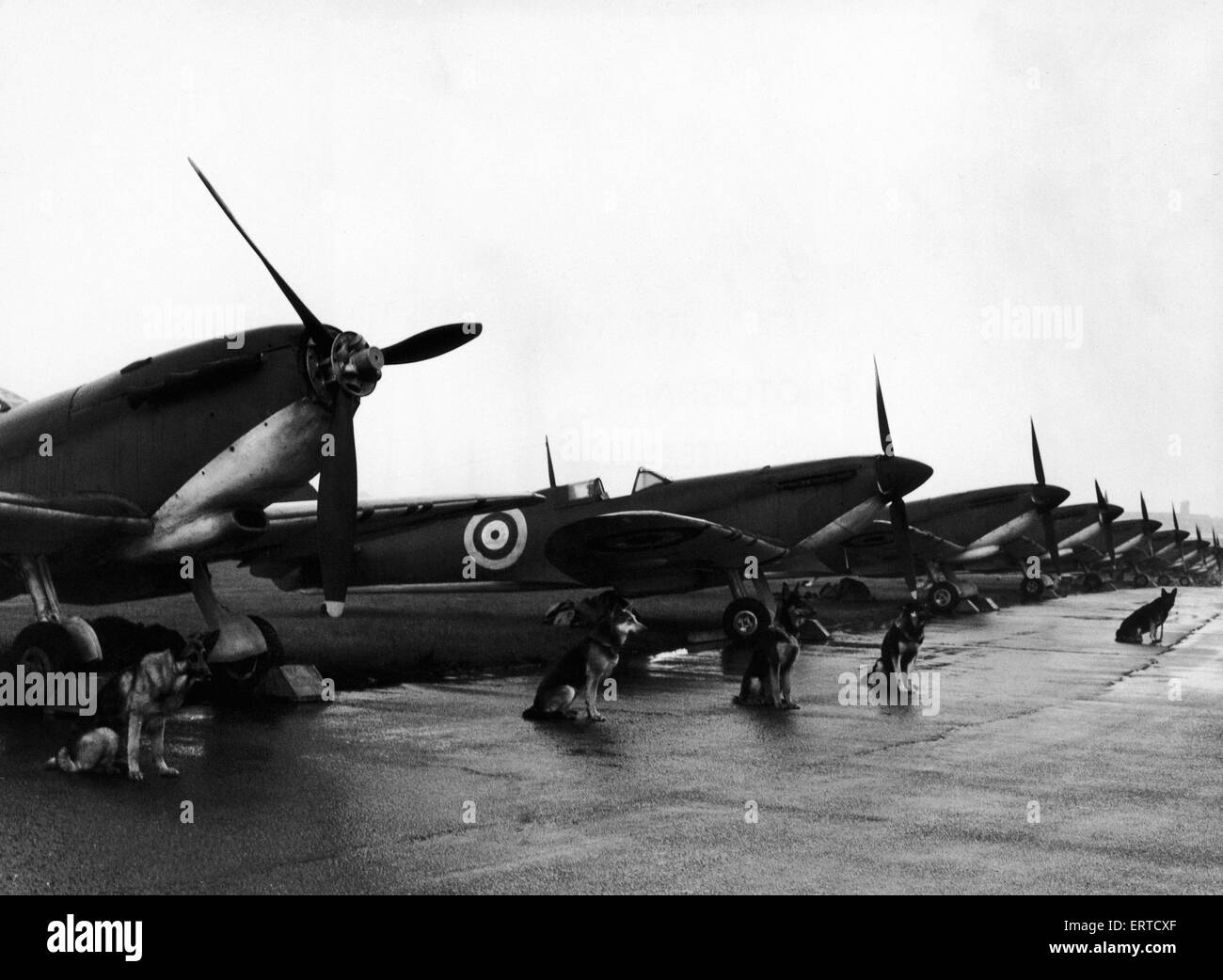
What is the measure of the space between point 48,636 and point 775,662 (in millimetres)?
6129

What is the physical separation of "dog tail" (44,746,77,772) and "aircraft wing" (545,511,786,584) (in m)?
8.60

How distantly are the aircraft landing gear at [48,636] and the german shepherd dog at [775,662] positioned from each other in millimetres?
5658

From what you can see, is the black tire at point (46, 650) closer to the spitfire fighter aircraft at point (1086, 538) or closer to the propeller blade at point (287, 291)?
the propeller blade at point (287, 291)

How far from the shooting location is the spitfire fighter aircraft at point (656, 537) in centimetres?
1636

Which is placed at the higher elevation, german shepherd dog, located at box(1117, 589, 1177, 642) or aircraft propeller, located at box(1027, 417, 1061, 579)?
aircraft propeller, located at box(1027, 417, 1061, 579)

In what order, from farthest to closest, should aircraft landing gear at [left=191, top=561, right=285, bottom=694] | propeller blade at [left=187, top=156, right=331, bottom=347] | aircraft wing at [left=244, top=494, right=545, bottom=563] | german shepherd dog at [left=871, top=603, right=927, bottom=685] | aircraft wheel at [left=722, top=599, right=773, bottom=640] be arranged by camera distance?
aircraft wheel at [left=722, top=599, right=773, bottom=640] < aircraft wing at [left=244, top=494, right=545, bottom=563] < german shepherd dog at [left=871, top=603, right=927, bottom=685] < aircraft landing gear at [left=191, top=561, right=285, bottom=694] < propeller blade at [left=187, top=156, right=331, bottom=347]

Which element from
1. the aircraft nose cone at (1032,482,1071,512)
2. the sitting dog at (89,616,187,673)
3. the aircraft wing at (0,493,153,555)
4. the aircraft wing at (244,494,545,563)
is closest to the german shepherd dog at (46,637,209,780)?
the aircraft wing at (0,493,153,555)

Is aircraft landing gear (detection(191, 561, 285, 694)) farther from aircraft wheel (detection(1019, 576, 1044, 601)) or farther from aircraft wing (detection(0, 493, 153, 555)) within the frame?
aircraft wheel (detection(1019, 576, 1044, 601))

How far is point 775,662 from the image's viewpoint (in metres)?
10.9

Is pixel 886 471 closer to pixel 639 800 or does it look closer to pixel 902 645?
pixel 902 645

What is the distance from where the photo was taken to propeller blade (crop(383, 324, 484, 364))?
9.80 m

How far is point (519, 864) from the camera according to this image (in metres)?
5.54

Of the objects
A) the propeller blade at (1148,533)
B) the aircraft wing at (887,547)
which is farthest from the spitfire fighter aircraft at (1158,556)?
the aircraft wing at (887,547)
